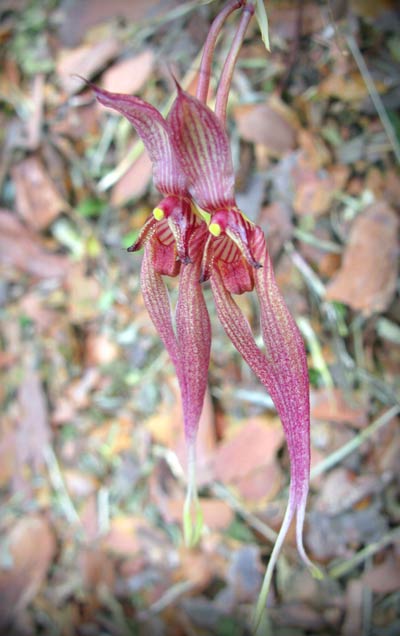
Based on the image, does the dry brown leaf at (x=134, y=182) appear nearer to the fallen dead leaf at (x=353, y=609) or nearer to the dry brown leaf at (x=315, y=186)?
the dry brown leaf at (x=315, y=186)

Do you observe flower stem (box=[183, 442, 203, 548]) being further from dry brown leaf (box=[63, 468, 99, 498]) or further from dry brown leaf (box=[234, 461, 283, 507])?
dry brown leaf (box=[63, 468, 99, 498])

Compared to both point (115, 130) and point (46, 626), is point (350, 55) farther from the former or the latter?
point (46, 626)

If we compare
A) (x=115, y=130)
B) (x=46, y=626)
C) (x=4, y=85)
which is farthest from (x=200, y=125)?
(x=46, y=626)

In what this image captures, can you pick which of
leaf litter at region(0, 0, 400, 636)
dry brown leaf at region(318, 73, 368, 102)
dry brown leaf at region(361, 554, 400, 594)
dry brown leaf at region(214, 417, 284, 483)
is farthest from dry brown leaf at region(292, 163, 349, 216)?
dry brown leaf at region(361, 554, 400, 594)

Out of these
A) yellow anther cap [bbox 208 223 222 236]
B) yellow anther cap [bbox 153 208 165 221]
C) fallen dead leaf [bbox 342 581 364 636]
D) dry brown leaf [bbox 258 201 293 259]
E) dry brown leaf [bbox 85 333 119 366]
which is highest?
yellow anther cap [bbox 153 208 165 221]

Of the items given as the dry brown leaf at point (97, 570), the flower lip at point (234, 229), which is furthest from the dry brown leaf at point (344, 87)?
the dry brown leaf at point (97, 570)

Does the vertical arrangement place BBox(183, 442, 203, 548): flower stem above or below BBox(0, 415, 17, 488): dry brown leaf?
above
